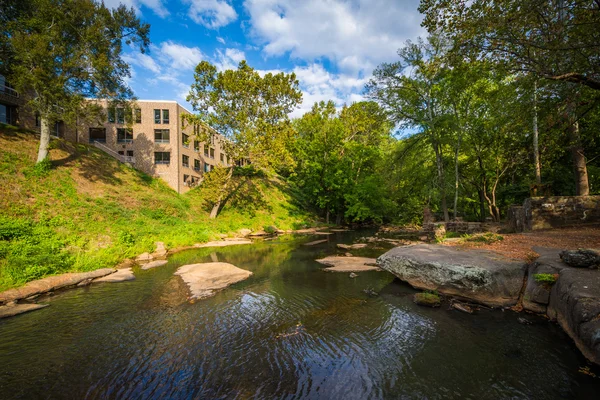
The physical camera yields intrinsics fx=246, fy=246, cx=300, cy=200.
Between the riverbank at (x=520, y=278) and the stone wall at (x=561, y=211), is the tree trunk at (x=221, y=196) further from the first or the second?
the stone wall at (x=561, y=211)

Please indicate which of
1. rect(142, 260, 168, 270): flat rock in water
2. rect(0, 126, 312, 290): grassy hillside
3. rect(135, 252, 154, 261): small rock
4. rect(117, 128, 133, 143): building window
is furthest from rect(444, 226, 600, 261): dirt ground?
rect(117, 128, 133, 143): building window

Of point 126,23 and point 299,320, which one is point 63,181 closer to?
point 126,23

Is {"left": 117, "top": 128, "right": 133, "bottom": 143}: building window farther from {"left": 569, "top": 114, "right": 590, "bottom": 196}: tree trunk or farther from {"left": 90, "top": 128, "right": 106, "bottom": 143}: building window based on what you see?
{"left": 569, "top": 114, "right": 590, "bottom": 196}: tree trunk

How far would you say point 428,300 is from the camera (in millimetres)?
8164

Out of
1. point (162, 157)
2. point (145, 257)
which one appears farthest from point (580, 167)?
point (162, 157)

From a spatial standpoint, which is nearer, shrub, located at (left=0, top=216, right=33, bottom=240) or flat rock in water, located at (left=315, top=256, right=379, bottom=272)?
shrub, located at (left=0, top=216, right=33, bottom=240)

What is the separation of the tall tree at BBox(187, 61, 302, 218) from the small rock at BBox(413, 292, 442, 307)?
21.6 metres

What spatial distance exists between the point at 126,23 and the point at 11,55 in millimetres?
8750

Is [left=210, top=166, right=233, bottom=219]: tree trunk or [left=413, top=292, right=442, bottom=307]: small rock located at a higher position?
[left=210, top=166, right=233, bottom=219]: tree trunk

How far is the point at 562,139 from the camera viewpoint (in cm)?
1355

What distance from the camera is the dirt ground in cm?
881

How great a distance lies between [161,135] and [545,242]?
1634 inches

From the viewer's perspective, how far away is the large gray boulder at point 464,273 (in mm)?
7707

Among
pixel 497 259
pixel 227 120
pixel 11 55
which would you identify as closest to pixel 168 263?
pixel 497 259
